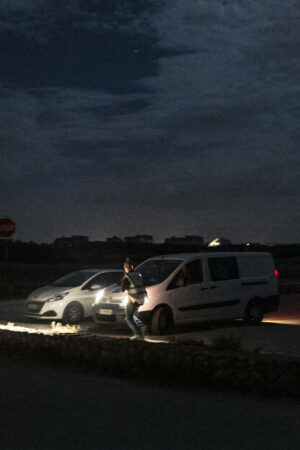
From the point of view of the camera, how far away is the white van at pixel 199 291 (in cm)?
1534

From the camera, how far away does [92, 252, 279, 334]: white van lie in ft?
50.3

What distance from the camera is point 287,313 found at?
68.8 feet

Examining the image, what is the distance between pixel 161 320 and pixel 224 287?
2.14 meters

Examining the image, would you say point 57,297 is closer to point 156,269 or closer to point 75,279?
point 75,279

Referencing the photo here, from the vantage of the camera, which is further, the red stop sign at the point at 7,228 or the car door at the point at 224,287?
the red stop sign at the point at 7,228

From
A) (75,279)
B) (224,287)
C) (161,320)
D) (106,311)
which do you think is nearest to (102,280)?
(75,279)

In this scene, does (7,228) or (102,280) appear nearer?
(102,280)

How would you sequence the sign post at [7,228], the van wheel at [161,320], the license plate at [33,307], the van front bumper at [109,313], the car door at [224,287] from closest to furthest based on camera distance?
the van wheel at [161,320]
the van front bumper at [109,313]
the car door at [224,287]
the license plate at [33,307]
the sign post at [7,228]

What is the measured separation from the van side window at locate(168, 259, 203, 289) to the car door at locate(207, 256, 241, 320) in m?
0.28

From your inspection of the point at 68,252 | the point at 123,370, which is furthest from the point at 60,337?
the point at 68,252

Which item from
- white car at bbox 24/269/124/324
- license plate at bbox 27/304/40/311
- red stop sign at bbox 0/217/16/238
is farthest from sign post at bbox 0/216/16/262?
license plate at bbox 27/304/40/311

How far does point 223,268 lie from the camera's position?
16797 mm

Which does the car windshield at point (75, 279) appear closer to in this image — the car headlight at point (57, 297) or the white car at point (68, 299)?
the white car at point (68, 299)

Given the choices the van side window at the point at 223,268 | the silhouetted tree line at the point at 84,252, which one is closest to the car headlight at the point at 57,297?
the van side window at the point at 223,268
